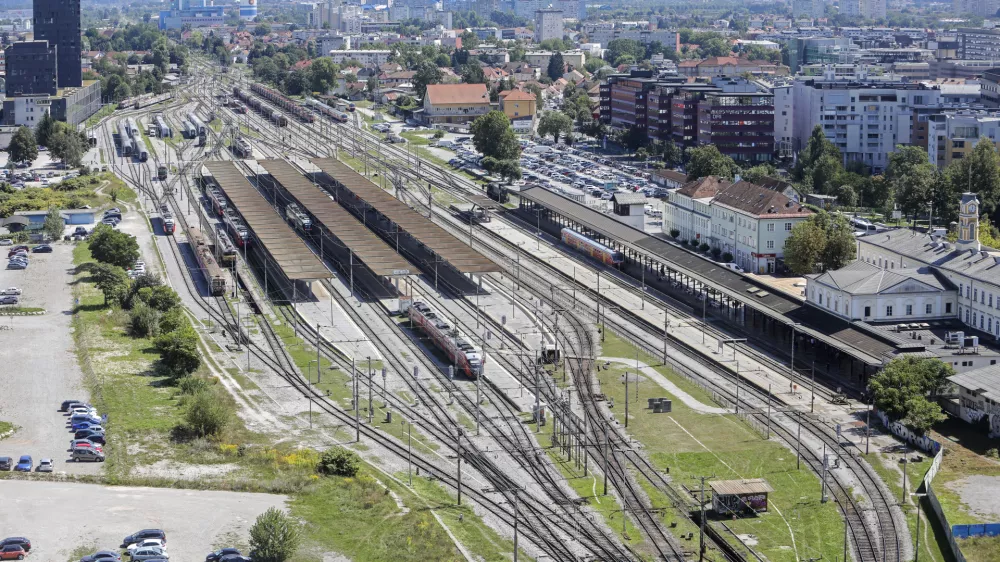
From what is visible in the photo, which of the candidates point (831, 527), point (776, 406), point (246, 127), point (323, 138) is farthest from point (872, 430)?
point (246, 127)

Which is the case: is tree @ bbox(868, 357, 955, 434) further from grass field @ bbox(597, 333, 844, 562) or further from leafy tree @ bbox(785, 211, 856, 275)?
leafy tree @ bbox(785, 211, 856, 275)

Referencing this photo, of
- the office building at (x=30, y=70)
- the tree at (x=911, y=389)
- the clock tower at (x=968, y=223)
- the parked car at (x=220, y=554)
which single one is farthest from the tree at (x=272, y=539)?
the office building at (x=30, y=70)

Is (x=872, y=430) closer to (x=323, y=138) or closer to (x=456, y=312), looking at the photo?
(x=456, y=312)

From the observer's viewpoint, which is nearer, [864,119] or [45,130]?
[864,119]

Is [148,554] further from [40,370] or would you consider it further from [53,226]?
[53,226]

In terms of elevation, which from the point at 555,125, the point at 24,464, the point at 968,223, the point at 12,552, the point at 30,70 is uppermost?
the point at 30,70

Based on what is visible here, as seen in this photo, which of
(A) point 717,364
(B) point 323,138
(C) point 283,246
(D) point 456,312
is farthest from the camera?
(B) point 323,138

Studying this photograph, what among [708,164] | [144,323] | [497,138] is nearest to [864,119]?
[708,164]

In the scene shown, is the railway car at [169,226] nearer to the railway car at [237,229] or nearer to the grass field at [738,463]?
the railway car at [237,229]
